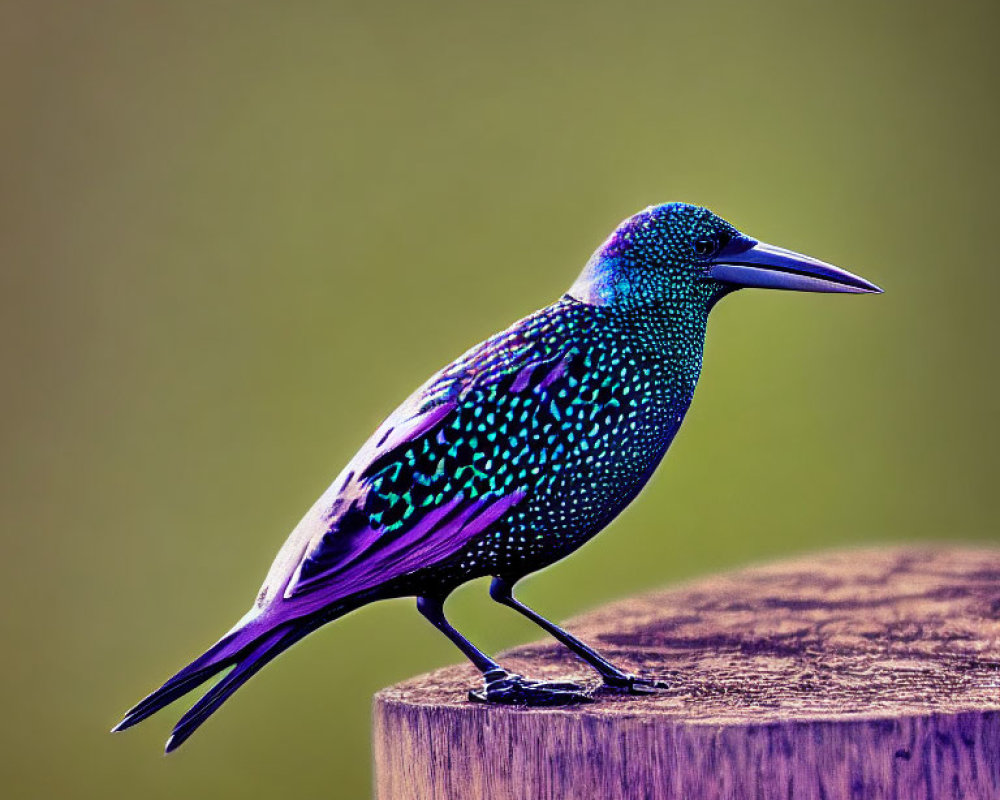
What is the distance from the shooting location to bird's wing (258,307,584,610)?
1.33 meters

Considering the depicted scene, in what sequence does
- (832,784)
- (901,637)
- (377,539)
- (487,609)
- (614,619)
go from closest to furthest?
(832,784)
(377,539)
(901,637)
(614,619)
(487,609)

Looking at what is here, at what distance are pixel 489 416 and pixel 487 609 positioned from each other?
5.11ft

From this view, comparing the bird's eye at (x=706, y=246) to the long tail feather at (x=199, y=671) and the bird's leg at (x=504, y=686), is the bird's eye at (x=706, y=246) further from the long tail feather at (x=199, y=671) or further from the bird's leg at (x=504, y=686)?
the long tail feather at (x=199, y=671)

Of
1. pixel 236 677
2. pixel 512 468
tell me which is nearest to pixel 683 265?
pixel 512 468

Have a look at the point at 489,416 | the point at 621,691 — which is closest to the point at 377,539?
the point at 489,416

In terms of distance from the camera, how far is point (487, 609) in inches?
113

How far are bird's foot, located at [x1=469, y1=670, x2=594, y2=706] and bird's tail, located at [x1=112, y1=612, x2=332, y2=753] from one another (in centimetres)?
20

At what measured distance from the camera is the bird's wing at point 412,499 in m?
1.33

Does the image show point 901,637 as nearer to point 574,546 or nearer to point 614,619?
point 614,619

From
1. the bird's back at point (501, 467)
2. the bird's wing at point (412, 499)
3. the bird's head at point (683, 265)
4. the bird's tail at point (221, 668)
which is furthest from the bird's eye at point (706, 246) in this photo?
the bird's tail at point (221, 668)

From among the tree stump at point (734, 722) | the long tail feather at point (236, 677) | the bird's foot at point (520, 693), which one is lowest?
the tree stump at point (734, 722)

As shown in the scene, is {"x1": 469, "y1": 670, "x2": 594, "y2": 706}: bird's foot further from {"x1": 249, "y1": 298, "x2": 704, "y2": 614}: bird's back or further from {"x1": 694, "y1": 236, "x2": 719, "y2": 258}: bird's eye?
{"x1": 694, "y1": 236, "x2": 719, "y2": 258}: bird's eye

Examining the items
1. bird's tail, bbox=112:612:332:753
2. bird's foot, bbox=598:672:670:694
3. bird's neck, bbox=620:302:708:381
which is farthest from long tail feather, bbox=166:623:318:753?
bird's neck, bbox=620:302:708:381

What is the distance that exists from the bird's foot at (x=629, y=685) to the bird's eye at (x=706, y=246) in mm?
528
